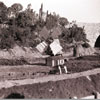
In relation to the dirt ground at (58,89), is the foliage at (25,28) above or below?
above

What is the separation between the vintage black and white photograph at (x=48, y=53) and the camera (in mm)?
14656

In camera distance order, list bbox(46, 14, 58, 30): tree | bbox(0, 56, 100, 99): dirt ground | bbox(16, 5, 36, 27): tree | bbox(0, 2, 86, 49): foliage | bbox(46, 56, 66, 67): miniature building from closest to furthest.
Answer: bbox(0, 56, 100, 99): dirt ground < bbox(46, 56, 66, 67): miniature building < bbox(0, 2, 86, 49): foliage < bbox(16, 5, 36, 27): tree < bbox(46, 14, 58, 30): tree

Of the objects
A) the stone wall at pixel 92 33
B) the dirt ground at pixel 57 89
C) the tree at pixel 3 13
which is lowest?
the dirt ground at pixel 57 89

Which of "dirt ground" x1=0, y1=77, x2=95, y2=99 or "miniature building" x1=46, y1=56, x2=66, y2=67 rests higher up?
"miniature building" x1=46, y1=56, x2=66, y2=67

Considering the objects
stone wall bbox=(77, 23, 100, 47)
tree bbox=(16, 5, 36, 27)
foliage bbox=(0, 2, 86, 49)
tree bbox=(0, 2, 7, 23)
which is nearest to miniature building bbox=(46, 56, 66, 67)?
foliage bbox=(0, 2, 86, 49)

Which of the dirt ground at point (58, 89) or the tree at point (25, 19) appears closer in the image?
the dirt ground at point (58, 89)

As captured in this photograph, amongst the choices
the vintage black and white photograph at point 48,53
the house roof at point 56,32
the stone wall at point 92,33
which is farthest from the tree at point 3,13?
the stone wall at point 92,33

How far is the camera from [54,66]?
71.6 feet

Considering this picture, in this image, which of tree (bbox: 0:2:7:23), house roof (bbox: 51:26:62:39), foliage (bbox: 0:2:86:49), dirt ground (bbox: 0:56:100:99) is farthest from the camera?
house roof (bbox: 51:26:62:39)

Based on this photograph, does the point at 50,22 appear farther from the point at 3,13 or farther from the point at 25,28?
the point at 3,13

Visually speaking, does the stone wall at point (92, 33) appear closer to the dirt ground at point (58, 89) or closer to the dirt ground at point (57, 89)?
the dirt ground at point (58, 89)

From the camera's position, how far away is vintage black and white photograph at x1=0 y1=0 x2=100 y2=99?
14.7 m

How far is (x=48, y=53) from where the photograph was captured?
1102 inches

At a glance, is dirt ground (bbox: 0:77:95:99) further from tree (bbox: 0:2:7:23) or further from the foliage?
tree (bbox: 0:2:7:23)
